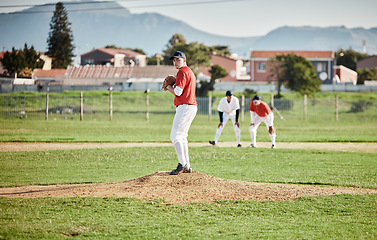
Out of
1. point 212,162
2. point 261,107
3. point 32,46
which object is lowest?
point 212,162

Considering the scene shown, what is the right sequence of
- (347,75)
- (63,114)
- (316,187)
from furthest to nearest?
1. (347,75)
2. (63,114)
3. (316,187)

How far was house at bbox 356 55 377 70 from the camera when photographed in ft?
342

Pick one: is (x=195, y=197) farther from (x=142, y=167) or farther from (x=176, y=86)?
(x=142, y=167)

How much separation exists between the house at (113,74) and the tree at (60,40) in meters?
10.1

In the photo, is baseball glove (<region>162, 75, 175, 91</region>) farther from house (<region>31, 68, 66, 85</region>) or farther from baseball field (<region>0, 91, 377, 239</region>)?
house (<region>31, 68, 66, 85</region>)

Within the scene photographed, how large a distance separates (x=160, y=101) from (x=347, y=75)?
57018mm

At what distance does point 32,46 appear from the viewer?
65875 millimetres

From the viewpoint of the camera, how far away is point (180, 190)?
1043 centimetres

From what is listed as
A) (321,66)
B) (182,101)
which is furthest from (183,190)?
(321,66)

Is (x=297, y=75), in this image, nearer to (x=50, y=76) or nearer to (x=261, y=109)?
(x=261, y=109)

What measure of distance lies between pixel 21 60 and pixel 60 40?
25.3 m

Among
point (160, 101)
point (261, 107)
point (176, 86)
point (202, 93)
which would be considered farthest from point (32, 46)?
point (176, 86)

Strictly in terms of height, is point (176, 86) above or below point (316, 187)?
above

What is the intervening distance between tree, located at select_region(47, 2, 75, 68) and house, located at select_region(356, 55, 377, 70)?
5919 cm
